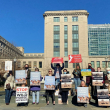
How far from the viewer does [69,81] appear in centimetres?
870

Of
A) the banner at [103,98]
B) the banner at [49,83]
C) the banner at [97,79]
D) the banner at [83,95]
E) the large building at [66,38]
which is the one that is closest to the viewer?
the banner at [103,98]

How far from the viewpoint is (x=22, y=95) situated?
332 inches

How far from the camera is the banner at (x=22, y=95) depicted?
8352 mm

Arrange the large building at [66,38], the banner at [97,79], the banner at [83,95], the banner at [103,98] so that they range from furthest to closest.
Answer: the large building at [66,38], the banner at [97,79], the banner at [83,95], the banner at [103,98]

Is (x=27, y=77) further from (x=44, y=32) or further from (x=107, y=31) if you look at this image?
(x=107, y=31)

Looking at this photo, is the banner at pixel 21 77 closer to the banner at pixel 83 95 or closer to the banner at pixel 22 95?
the banner at pixel 22 95

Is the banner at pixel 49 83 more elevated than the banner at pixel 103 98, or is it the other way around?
the banner at pixel 49 83

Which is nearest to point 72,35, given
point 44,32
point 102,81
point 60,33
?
point 60,33

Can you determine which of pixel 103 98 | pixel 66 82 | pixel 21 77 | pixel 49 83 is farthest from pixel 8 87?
pixel 103 98

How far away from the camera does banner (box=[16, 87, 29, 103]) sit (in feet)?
27.4

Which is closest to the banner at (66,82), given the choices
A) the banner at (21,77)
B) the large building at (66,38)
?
the banner at (21,77)

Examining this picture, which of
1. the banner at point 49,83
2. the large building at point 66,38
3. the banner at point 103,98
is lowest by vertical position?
the banner at point 103,98

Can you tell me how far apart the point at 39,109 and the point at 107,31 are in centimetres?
11502

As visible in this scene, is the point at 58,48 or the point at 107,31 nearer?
the point at 58,48
